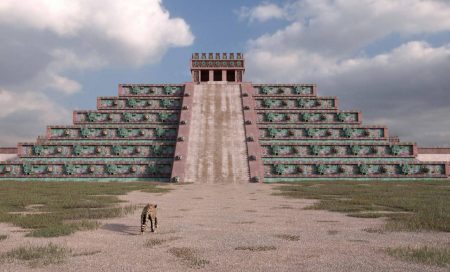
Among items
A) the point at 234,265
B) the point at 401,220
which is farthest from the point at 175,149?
the point at 234,265

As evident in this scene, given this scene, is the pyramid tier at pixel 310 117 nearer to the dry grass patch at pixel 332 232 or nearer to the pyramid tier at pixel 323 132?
the pyramid tier at pixel 323 132

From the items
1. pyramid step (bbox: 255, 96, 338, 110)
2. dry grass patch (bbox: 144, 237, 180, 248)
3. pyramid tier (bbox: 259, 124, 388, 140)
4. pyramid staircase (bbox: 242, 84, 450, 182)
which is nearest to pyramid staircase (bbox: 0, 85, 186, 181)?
pyramid staircase (bbox: 242, 84, 450, 182)

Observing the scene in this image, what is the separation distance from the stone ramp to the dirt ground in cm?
2137

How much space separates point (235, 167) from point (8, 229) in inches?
1049

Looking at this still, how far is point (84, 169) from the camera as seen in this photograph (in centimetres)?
4091

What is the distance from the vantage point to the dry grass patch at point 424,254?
7.83 metres

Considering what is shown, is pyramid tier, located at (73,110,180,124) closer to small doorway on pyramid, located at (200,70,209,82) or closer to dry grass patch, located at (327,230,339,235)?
small doorway on pyramid, located at (200,70,209,82)

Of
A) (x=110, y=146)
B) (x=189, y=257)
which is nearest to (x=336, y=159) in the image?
(x=110, y=146)

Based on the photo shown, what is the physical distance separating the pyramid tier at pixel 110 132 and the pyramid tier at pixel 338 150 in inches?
516

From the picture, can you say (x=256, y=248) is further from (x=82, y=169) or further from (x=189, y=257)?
(x=82, y=169)

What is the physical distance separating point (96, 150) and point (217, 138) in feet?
48.7

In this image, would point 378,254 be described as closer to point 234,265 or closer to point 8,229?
point 234,265

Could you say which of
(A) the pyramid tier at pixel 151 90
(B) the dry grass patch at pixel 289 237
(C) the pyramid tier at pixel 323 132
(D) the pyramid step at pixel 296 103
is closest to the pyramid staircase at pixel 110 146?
(A) the pyramid tier at pixel 151 90

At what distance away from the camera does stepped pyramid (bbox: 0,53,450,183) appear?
39531mm
